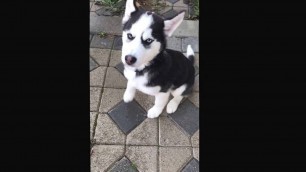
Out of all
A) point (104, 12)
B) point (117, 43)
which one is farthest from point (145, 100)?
point (104, 12)

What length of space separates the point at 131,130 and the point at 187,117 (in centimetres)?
56

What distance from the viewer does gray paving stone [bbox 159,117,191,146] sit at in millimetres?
2461

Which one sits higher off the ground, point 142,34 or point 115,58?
point 142,34

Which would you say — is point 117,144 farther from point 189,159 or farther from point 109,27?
point 109,27

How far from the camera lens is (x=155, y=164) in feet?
7.59

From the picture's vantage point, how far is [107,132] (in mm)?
2477

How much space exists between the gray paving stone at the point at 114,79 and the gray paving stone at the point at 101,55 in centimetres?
12

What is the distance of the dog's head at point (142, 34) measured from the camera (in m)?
1.84

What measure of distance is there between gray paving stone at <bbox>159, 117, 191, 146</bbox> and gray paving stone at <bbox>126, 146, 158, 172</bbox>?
125mm

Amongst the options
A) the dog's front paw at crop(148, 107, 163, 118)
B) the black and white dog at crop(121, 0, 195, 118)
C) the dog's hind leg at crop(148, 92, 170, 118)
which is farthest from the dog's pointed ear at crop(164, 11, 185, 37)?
the dog's front paw at crop(148, 107, 163, 118)

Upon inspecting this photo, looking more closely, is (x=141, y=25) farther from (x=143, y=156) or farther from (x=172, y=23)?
(x=143, y=156)

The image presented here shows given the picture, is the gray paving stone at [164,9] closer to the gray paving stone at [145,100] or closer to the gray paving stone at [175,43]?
the gray paving stone at [175,43]
